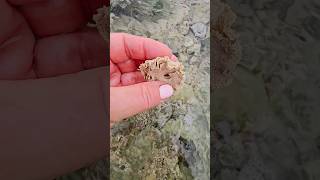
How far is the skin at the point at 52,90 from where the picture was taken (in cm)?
102

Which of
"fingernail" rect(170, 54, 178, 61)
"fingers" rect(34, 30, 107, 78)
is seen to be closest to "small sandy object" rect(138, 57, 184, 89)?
"fingernail" rect(170, 54, 178, 61)

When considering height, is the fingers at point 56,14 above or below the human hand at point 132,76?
above

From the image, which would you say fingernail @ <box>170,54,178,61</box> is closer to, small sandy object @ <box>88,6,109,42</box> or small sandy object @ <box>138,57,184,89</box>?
small sandy object @ <box>138,57,184,89</box>

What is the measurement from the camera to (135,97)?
3.83ft

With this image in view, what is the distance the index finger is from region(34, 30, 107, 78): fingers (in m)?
0.06

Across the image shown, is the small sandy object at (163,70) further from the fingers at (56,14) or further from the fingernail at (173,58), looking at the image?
the fingers at (56,14)

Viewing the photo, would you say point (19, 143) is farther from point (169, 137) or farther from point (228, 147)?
point (228, 147)

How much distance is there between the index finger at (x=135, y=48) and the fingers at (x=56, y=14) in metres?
0.10

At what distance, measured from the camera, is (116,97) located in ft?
3.75

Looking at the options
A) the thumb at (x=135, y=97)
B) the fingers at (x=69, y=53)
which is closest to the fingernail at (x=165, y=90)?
the thumb at (x=135, y=97)

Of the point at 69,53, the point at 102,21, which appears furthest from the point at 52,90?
the point at 102,21

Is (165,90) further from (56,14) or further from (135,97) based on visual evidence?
(56,14)

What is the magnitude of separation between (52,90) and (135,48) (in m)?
0.24

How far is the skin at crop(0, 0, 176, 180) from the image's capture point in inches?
40.2
